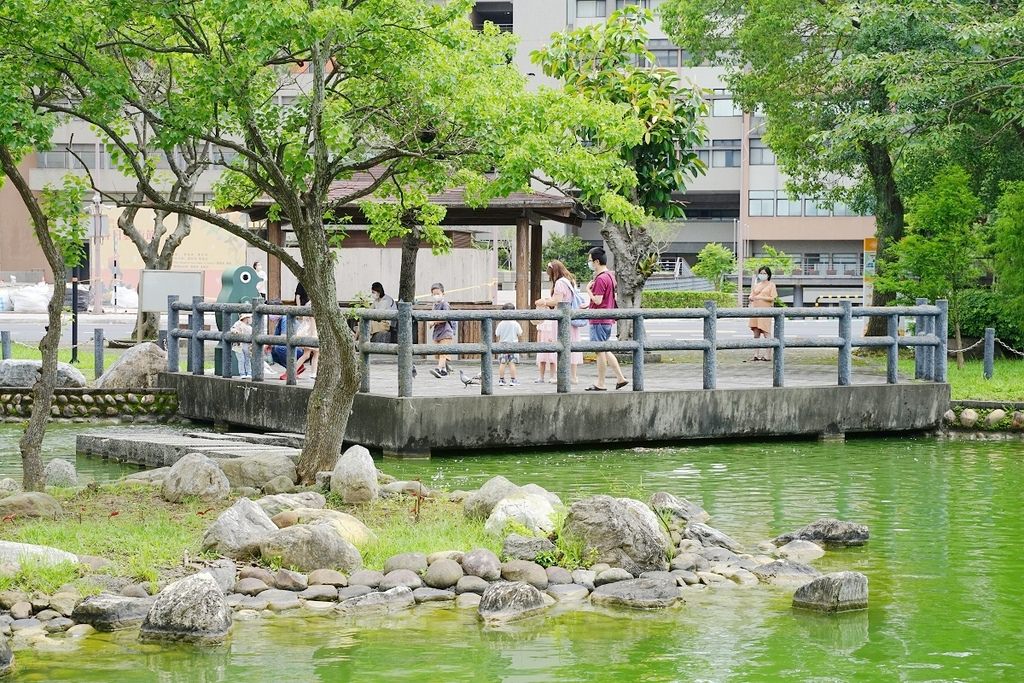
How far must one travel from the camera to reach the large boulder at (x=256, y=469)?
527 inches

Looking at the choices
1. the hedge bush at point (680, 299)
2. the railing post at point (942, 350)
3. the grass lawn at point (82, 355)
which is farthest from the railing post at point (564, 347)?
the hedge bush at point (680, 299)

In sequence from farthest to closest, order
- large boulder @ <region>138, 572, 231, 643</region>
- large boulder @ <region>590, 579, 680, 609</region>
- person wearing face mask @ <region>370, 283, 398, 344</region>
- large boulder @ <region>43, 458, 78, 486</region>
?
1. person wearing face mask @ <region>370, 283, 398, 344</region>
2. large boulder @ <region>43, 458, 78, 486</region>
3. large boulder @ <region>590, 579, 680, 609</region>
4. large boulder @ <region>138, 572, 231, 643</region>

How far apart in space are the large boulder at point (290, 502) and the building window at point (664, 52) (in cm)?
6558

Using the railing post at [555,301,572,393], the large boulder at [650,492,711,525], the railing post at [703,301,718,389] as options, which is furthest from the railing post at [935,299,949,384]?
the large boulder at [650,492,711,525]

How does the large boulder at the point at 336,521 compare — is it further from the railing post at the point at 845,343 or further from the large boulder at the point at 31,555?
the railing post at the point at 845,343

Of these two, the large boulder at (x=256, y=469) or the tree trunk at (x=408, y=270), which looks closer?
the large boulder at (x=256, y=469)

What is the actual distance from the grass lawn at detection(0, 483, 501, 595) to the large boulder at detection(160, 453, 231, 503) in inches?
4.8

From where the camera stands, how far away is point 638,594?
31.7ft

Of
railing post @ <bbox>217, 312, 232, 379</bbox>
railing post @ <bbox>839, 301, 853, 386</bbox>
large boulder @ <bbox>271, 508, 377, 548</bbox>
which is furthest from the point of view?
railing post @ <bbox>217, 312, 232, 379</bbox>

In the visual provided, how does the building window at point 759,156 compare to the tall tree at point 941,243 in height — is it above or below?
above

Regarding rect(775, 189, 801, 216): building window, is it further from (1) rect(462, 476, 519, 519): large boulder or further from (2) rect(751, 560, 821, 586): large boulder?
(2) rect(751, 560, 821, 586): large boulder

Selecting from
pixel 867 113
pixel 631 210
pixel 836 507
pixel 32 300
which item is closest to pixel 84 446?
pixel 631 210

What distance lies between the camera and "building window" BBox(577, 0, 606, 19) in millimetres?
73438

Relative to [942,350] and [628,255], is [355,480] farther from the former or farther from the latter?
[628,255]
